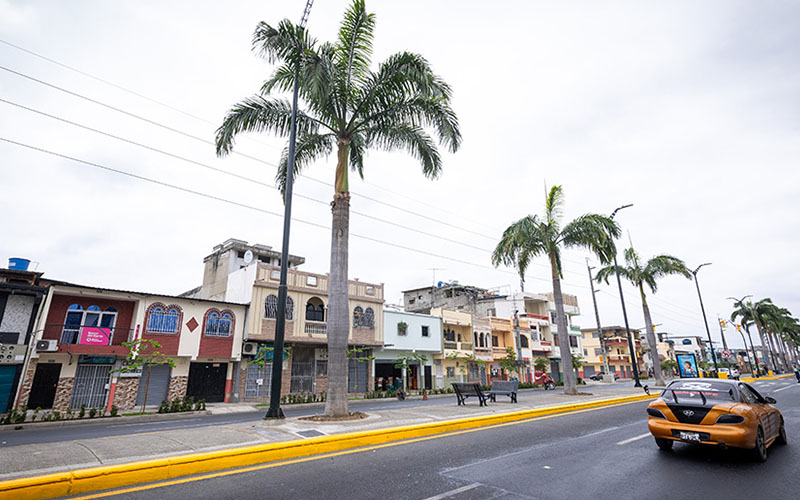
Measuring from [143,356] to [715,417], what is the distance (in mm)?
24553

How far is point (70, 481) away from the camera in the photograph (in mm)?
5191

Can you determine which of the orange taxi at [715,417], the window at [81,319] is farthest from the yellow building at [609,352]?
the orange taxi at [715,417]

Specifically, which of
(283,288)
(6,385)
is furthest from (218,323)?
(283,288)

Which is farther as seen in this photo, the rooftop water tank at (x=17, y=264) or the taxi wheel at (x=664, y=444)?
the rooftop water tank at (x=17, y=264)

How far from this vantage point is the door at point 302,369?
3059 centimetres

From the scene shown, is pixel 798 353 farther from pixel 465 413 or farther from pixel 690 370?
pixel 465 413

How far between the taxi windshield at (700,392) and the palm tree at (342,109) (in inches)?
298

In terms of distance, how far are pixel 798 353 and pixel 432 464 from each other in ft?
579

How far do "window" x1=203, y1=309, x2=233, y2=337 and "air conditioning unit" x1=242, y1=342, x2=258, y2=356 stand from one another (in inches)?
53.3

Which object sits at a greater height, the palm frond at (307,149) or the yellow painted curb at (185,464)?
the palm frond at (307,149)

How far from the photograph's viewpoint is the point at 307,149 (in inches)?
569

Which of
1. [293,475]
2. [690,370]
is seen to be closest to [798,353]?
[690,370]

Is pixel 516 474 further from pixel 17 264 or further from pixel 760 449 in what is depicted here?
pixel 17 264

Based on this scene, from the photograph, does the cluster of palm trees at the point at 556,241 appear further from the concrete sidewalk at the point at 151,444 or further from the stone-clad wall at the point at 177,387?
the stone-clad wall at the point at 177,387
